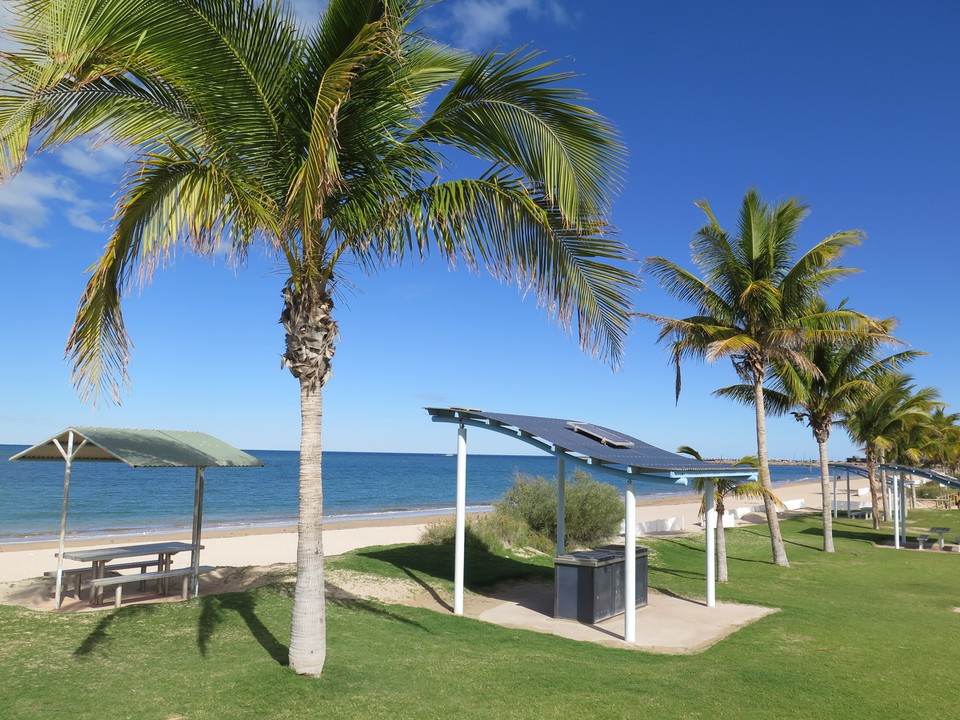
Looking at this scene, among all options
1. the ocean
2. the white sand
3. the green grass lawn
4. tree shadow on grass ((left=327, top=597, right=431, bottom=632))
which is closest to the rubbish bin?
the green grass lawn

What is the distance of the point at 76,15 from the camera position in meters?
4.84

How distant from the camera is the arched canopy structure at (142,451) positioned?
10.1m

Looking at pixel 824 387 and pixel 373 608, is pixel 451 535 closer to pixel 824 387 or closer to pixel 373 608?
pixel 373 608

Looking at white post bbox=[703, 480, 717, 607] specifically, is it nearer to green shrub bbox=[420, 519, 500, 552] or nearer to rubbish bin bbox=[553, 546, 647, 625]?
rubbish bin bbox=[553, 546, 647, 625]

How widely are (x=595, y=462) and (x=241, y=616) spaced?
5.11 meters

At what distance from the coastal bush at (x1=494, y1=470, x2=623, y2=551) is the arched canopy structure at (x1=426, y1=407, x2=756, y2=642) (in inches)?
294

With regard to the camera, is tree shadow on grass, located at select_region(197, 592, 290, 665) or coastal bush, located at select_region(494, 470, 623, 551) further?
coastal bush, located at select_region(494, 470, 623, 551)

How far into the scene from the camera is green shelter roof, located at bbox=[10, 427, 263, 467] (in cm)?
1009

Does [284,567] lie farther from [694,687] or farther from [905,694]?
[905,694]

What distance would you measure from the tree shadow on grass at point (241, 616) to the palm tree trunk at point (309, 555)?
627 millimetres

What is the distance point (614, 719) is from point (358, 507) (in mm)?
52147

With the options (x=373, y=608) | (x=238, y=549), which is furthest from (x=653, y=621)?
(x=238, y=549)

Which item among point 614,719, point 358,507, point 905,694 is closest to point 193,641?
point 614,719

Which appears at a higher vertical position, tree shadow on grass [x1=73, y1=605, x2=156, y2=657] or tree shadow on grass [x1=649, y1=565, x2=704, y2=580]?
tree shadow on grass [x1=73, y1=605, x2=156, y2=657]
